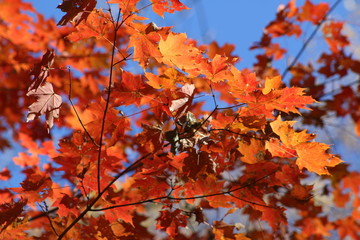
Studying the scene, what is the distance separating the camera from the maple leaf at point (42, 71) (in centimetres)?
157

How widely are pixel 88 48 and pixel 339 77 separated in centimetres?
327

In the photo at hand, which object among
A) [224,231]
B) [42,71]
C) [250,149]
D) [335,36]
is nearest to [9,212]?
[42,71]

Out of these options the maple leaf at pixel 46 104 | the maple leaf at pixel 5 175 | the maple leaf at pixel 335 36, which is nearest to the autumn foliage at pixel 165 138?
the maple leaf at pixel 46 104

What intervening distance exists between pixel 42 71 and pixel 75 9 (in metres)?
0.31

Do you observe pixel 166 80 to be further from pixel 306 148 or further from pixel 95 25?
pixel 306 148

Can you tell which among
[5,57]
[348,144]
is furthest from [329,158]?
[348,144]

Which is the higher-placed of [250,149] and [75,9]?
[75,9]

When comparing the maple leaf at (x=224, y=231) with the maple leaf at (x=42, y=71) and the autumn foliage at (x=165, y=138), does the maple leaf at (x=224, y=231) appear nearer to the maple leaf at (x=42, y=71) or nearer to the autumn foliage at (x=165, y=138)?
the autumn foliage at (x=165, y=138)

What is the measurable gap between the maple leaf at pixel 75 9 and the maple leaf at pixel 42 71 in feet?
0.62

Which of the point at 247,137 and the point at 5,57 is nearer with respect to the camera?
the point at 247,137

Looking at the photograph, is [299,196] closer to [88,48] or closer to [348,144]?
[88,48]

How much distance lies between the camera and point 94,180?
203cm

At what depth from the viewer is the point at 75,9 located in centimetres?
149

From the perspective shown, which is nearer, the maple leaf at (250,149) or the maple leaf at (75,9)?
the maple leaf at (75,9)
